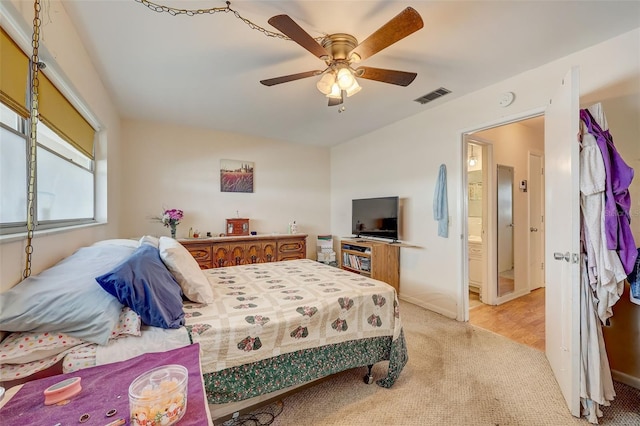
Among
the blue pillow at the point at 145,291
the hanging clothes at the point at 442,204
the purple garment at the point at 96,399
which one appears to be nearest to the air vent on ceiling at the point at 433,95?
the hanging clothes at the point at 442,204

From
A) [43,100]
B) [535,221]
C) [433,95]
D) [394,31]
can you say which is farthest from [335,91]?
[535,221]

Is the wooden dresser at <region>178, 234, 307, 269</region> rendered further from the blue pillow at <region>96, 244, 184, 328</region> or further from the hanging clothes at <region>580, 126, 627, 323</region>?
the hanging clothes at <region>580, 126, 627, 323</region>

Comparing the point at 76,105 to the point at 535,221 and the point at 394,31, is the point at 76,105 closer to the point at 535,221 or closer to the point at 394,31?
the point at 394,31

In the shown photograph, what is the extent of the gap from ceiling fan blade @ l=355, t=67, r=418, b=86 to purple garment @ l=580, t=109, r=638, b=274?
4.11 feet

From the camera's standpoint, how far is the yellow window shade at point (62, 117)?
1.62 meters

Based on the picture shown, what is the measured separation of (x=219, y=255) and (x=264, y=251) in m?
0.71

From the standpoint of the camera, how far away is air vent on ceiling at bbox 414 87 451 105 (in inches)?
113

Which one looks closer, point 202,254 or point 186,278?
point 186,278

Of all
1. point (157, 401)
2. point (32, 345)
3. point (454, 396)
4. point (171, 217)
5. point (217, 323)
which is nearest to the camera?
point (157, 401)

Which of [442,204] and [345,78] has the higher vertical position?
[345,78]

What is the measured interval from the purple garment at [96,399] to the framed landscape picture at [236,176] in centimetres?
366

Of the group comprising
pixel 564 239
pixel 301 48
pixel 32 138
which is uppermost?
pixel 301 48

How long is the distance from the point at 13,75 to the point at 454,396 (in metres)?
3.12

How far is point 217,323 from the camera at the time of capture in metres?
1.44
